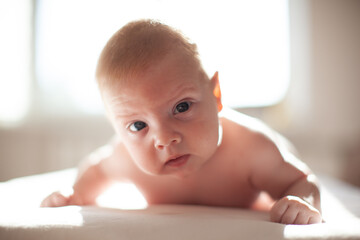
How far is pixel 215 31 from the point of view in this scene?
2.11 metres

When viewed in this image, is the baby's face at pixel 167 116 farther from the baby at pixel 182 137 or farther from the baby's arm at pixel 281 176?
the baby's arm at pixel 281 176

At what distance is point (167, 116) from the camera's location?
2.27ft

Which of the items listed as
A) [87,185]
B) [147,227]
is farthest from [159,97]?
[87,185]

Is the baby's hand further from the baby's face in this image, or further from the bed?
the baby's face

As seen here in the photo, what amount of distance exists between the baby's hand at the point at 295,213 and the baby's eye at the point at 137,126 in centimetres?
31

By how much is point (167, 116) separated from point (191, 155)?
0.33 ft

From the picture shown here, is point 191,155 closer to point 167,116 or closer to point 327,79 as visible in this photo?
point 167,116

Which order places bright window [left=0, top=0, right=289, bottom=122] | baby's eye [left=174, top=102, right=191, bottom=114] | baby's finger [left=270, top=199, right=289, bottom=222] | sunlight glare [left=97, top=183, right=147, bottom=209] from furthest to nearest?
bright window [left=0, top=0, right=289, bottom=122]
sunlight glare [left=97, top=183, right=147, bottom=209]
baby's eye [left=174, top=102, right=191, bottom=114]
baby's finger [left=270, top=199, right=289, bottom=222]

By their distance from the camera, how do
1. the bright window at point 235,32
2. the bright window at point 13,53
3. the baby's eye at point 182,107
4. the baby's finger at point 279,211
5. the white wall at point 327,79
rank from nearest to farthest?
1. the baby's finger at point 279,211
2. the baby's eye at point 182,107
3. the white wall at point 327,79
4. the bright window at point 235,32
5. the bright window at point 13,53

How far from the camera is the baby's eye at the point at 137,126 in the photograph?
2.39ft

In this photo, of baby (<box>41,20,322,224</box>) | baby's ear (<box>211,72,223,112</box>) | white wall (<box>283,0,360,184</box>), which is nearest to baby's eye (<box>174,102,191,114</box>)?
baby (<box>41,20,322,224</box>)

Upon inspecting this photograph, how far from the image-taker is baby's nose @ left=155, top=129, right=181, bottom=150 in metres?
0.67

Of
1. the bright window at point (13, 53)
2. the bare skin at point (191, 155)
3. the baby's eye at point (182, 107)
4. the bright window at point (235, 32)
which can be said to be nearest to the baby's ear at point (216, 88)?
the bare skin at point (191, 155)

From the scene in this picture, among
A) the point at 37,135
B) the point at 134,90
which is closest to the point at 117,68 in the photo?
the point at 134,90
